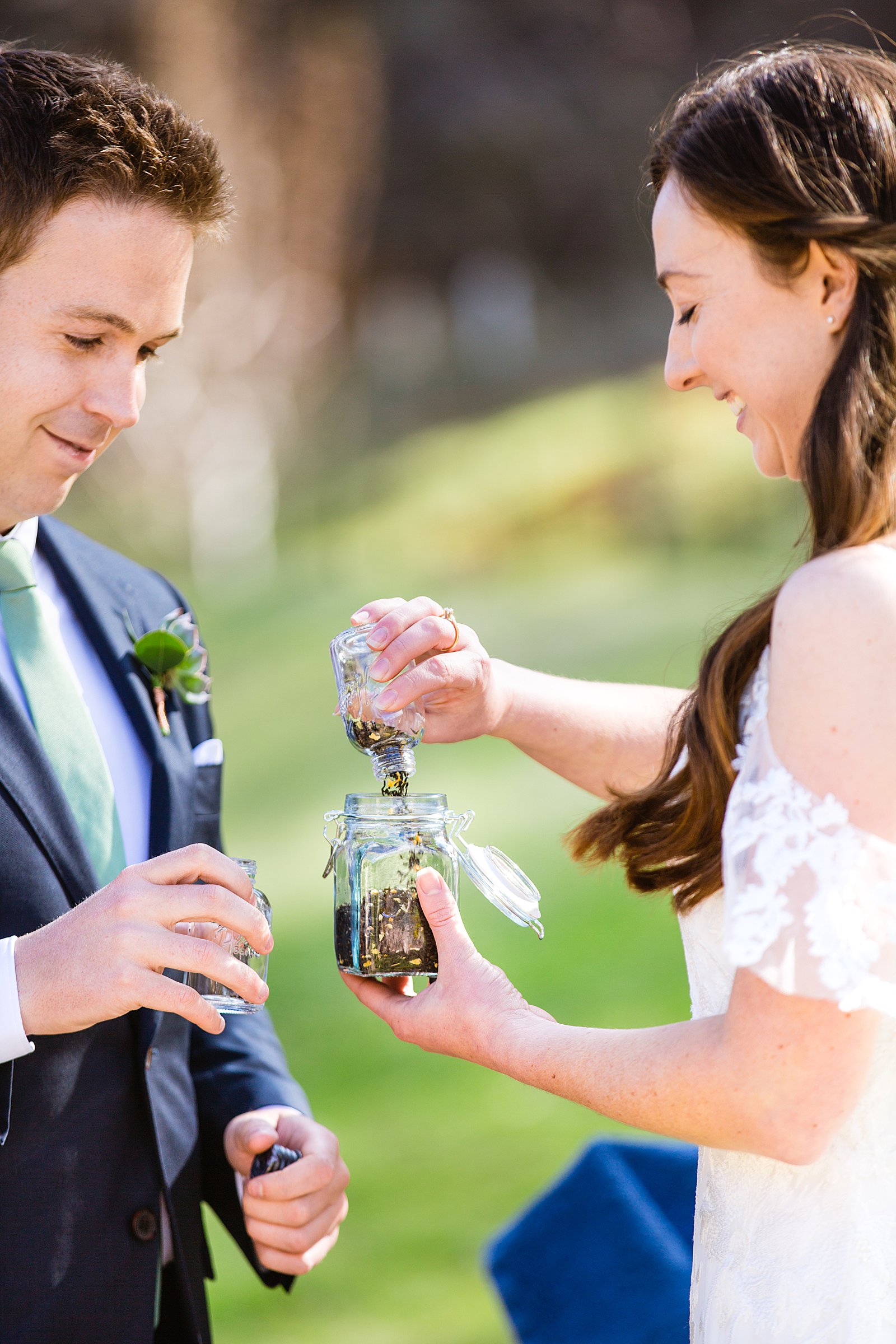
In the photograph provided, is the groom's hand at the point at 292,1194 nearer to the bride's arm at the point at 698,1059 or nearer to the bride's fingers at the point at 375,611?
the bride's arm at the point at 698,1059

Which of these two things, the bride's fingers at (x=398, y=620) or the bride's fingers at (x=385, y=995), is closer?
the bride's fingers at (x=385, y=995)

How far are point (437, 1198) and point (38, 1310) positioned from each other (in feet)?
11.5

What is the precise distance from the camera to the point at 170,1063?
1.97 m

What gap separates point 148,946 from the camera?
4.93 feet

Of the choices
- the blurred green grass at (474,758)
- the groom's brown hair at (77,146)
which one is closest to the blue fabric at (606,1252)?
the blurred green grass at (474,758)

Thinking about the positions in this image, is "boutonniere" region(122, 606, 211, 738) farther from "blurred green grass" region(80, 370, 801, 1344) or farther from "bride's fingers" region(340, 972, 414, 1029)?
"blurred green grass" region(80, 370, 801, 1344)

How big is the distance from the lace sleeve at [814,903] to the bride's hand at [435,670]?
25.0 inches

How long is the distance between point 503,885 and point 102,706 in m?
0.74

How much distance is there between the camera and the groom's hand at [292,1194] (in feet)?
6.08

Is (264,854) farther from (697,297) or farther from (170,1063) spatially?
(697,297)

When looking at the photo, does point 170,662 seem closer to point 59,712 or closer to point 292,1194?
point 59,712

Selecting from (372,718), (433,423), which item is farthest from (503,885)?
(433,423)

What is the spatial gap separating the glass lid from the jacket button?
2.24 feet

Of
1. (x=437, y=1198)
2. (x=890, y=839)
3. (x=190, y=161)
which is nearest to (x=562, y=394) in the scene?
(x=437, y=1198)
